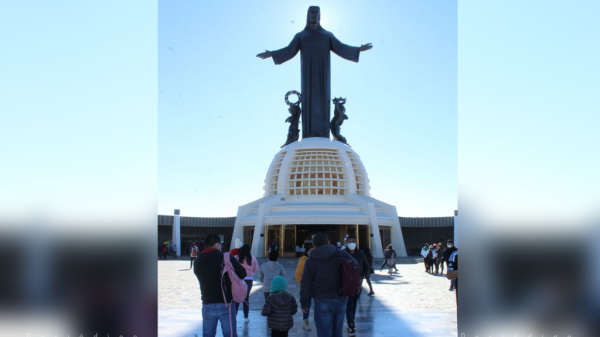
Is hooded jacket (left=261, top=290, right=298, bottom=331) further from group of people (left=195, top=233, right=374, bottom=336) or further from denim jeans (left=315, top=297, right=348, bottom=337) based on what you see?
denim jeans (left=315, top=297, right=348, bottom=337)

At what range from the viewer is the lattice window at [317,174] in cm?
3712

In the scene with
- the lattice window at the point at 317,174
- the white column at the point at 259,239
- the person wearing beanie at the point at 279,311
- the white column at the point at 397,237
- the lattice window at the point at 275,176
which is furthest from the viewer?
the lattice window at the point at 275,176

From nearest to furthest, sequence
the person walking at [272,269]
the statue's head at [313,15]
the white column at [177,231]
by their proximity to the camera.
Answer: the person walking at [272,269] → the statue's head at [313,15] → the white column at [177,231]

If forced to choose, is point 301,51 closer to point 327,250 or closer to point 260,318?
point 260,318

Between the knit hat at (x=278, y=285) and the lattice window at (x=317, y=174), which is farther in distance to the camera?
the lattice window at (x=317, y=174)

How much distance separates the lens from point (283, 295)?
6305 mm

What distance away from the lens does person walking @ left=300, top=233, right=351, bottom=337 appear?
599 cm

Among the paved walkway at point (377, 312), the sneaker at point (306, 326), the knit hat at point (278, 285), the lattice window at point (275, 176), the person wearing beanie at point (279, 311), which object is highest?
the lattice window at point (275, 176)

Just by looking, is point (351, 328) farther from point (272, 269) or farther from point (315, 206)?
point (315, 206)

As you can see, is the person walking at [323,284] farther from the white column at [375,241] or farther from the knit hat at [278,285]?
the white column at [375,241]

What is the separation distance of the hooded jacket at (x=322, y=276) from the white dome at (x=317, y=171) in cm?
2990

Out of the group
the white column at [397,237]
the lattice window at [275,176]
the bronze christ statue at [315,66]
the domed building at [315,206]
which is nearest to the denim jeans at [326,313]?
the domed building at [315,206]

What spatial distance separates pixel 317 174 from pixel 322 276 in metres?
31.4

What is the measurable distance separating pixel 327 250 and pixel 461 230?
7.76 feet
